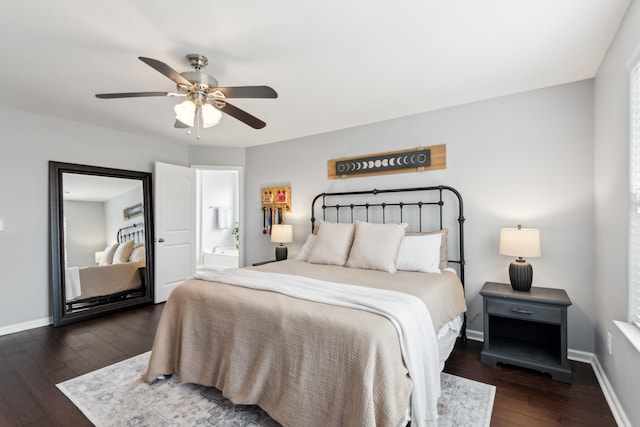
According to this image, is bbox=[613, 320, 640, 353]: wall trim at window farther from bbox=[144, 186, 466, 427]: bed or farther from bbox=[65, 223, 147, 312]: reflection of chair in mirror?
bbox=[65, 223, 147, 312]: reflection of chair in mirror

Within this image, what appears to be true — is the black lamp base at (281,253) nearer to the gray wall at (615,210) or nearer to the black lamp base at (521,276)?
the black lamp base at (521,276)

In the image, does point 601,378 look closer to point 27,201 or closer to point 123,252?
point 123,252

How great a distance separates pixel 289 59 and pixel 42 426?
2825 millimetres

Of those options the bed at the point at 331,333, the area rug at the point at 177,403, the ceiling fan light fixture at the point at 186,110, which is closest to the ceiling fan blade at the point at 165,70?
the ceiling fan light fixture at the point at 186,110

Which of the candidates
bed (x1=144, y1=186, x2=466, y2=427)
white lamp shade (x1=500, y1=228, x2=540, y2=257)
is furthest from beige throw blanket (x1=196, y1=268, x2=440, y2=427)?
white lamp shade (x1=500, y1=228, x2=540, y2=257)

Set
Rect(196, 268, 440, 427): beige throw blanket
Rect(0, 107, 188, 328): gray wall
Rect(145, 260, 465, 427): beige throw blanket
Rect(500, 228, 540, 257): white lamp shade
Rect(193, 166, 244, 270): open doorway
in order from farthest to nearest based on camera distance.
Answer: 1. Rect(193, 166, 244, 270): open doorway
2. Rect(0, 107, 188, 328): gray wall
3. Rect(500, 228, 540, 257): white lamp shade
4. Rect(196, 268, 440, 427): beige throw blanket
5. Rect(145, 260, 465, 427): beige throw blanket

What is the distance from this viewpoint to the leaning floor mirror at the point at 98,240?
3492mm

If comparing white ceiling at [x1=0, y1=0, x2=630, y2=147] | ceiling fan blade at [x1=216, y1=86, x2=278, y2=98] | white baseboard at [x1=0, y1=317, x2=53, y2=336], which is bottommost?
white baseboard at [x1=0, y1=317, x2=53, y2=336]

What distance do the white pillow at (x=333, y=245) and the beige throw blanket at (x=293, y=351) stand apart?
637 millimetres

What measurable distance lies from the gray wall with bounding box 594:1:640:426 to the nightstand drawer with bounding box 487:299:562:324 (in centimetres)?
30

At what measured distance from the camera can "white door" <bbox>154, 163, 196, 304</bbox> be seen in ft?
14.1

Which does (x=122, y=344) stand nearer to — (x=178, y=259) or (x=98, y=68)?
(x=178, y=259)

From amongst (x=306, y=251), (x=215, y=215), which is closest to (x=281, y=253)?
(x=306, y=251)

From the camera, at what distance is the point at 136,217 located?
164 inches
